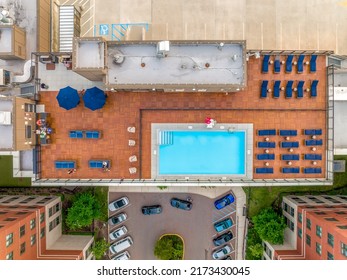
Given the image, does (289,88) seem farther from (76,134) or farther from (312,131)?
(76,134)

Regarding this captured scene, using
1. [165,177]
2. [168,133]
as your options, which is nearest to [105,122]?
[168,133]

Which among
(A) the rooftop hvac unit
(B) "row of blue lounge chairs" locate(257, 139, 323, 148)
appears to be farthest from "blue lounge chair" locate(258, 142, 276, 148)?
(A) the rooftop hvac unit

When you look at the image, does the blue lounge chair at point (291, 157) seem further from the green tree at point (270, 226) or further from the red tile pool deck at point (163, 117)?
the green tree at point (270, 226)

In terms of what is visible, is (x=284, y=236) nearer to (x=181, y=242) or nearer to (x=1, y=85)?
(x=181, y=242)

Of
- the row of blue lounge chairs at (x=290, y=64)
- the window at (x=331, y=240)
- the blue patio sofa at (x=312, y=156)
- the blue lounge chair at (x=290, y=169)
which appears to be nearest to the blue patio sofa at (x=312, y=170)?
the blue lounge chair at (x=290, y=169)

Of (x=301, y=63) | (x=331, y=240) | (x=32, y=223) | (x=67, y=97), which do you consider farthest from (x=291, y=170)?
(x=32, y=223)
